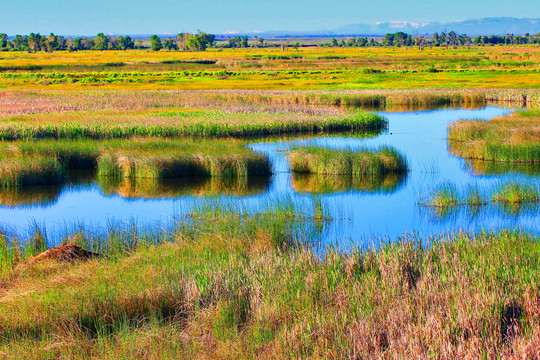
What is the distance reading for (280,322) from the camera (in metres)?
6.82

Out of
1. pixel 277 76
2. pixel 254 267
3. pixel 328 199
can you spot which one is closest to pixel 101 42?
pixel 277 76

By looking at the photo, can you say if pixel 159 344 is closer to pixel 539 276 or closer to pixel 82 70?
pixel 539 276

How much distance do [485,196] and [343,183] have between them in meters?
4.54

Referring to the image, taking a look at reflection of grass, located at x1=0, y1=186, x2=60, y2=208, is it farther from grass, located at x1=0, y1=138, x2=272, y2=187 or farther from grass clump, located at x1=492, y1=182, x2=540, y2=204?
grass clump, located at x1=492, y1=182, x2=540, y2=204

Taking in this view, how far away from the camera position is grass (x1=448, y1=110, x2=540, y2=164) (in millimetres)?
21453

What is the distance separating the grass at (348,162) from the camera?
19266 mm

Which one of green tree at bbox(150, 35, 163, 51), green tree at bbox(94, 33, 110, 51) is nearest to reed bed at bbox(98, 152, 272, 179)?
green tree at bbox(150, 35, 163, 51)

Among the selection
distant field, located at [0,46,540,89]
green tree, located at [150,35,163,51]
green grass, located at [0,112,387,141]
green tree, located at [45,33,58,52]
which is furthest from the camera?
green tree, located at [150,35,163,51]

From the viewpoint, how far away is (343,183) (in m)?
18.4

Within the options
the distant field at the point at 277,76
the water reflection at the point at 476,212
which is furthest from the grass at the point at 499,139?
the distant field at the point at 277,76

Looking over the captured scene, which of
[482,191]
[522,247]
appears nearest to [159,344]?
[522,247]

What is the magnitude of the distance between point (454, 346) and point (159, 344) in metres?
3.02

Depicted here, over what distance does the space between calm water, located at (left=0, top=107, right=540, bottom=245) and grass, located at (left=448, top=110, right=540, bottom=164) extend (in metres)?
0.78

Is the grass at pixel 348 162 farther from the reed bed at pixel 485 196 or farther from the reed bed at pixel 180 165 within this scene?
the reed bed at pixel 485 196
